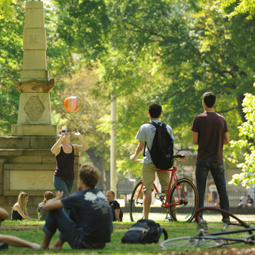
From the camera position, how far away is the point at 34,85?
64.6 ft

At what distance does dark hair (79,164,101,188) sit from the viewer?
7699 millimetres

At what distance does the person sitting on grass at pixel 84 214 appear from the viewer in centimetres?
768

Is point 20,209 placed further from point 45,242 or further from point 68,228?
→ point 68,228

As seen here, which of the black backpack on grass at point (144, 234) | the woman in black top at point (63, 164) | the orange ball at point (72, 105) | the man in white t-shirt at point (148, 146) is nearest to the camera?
the black backpack on grass at point (144, 234)

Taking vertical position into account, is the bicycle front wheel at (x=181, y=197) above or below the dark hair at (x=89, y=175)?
below

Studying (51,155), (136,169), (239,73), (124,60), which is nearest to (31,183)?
(51,155)

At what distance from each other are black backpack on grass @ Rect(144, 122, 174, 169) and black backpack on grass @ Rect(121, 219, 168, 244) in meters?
2.81

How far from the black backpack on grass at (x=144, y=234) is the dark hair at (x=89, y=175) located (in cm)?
111

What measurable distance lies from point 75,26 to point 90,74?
2432 cm

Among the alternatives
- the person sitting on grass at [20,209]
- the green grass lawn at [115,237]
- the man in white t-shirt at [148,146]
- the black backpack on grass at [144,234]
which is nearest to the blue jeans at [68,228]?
the green grass lawn at [115,237]

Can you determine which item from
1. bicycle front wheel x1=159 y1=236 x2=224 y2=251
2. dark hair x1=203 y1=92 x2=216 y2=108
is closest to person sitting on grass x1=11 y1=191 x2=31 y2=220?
dark hair x1=203 y1=92 x2=216 y2=108

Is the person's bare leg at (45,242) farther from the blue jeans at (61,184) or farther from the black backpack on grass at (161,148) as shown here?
the blue jeans at (61,184)

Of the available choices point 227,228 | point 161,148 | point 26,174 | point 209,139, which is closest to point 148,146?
point 161,148

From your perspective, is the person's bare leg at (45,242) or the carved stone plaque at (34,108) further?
the carved stone plaque at (34,108)
